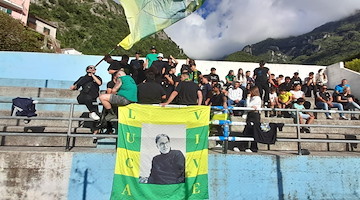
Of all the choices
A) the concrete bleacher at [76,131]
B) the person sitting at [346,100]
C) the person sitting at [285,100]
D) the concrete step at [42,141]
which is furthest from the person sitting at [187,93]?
the person sitting at [346,100]

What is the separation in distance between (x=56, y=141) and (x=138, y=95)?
2174 mm

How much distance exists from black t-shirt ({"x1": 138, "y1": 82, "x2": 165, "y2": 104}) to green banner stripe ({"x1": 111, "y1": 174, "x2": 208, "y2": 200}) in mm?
1570

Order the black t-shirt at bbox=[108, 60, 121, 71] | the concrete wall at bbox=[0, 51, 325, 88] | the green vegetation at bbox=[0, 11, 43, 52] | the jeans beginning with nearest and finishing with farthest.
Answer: the black t-shirt at bbox=[108, 60, 121, 71], the jeans, the concrete wall at bbox=[0, 51, 325, 88], the green vegetation at bbox=[0, 11, 43, 52]

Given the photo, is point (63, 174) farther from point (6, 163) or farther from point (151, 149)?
point (151, 149)

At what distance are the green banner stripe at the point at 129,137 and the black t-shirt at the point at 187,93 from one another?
131 cm

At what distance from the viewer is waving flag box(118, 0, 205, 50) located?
17.3 feet

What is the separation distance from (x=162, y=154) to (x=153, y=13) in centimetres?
293

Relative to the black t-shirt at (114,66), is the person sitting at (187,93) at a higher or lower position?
lower

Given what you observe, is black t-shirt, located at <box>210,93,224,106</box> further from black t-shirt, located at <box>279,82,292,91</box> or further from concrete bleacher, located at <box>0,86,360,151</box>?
black t-shirt, located at <box>279,82,292,91</box>

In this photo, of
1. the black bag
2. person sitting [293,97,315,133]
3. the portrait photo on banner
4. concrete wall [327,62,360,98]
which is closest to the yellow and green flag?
the portrait photo on banner

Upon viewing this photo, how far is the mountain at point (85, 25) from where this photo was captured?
68081 millimetres

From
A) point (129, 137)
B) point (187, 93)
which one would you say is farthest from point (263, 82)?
point (129, 137)

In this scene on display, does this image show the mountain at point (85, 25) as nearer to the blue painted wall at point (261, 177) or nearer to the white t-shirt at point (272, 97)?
the white t-shirt at point (272, 97)

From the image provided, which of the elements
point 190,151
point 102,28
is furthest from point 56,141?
point 102,28
